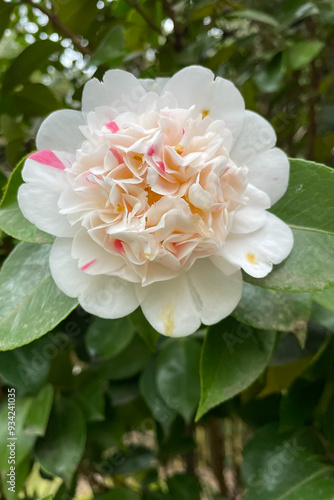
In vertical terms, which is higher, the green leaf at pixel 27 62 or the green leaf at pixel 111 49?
the green leaf at pixel 111 49

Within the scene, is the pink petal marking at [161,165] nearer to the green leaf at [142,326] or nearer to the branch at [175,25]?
the green leaf at [142,326]

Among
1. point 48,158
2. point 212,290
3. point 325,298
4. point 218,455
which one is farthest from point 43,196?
point 218,455

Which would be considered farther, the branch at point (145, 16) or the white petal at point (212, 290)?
the branch at point (145, 16)

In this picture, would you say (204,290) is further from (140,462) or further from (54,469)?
(140,462)

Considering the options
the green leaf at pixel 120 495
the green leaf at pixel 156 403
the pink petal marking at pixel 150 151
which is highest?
the pink petal marking at pixel 150 151

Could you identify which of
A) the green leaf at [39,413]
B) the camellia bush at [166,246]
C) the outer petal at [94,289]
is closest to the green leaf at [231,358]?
the camellia bush at [166,246]

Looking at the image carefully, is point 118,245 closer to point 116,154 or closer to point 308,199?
point 116,154

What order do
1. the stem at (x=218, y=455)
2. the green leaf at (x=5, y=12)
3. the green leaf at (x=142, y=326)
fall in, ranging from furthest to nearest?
the stem at (x=218, y=455) → the green leaf at (x=5, y=12) → the green leaf at (x=142, y=326)
